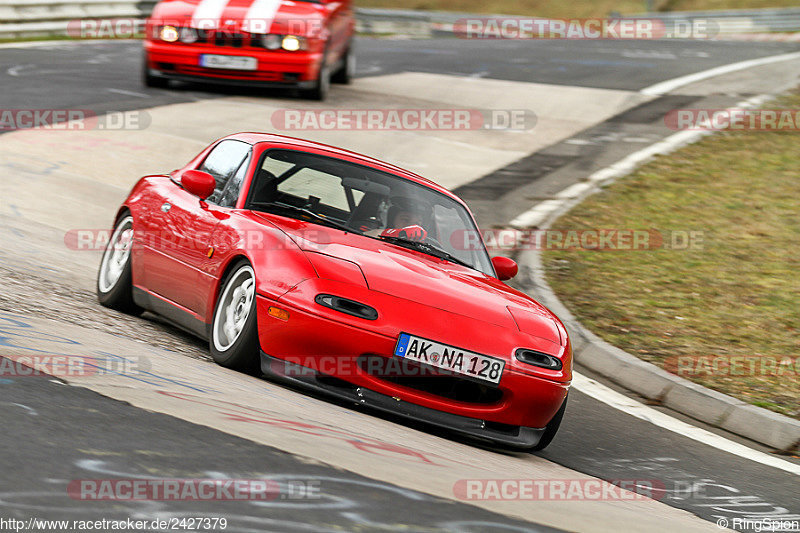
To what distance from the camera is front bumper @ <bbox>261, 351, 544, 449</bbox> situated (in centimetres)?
511

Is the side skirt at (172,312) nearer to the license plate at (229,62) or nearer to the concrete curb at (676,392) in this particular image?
the concrete curb at (676,392)

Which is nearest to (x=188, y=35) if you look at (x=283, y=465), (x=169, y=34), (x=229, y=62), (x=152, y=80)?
(x=169, y=34)

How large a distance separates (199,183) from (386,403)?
1964 mm

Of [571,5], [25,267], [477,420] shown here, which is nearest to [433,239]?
[477,420]

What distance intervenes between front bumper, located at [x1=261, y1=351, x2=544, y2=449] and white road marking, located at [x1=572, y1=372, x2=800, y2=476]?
1.47m

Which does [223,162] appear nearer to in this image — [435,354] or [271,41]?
[435,354]

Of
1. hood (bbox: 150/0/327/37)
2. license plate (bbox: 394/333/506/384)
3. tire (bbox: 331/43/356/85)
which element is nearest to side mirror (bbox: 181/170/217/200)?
license plate (bbox: 394/333/506/384)

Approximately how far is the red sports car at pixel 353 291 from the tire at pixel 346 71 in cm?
1180

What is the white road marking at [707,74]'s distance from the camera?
20.0 m

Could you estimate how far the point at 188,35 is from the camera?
15.2 metres

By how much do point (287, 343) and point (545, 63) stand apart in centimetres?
1907

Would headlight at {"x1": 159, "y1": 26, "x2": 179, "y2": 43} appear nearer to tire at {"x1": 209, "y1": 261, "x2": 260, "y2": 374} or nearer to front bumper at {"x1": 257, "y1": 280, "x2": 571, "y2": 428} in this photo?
tire at {"x1": 209, "y1": 261, "x2": 260, "y2": 374}

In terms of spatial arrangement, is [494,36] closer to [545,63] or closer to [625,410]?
[545,63]

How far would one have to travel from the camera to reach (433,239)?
6332mm
